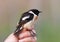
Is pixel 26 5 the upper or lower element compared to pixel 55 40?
upper

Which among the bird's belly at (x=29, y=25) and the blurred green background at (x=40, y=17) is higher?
the blurred green background at (x=40, y=17)

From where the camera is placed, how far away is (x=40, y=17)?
97cm

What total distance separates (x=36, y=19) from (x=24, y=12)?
0.07 meters

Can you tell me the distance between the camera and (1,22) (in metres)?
0.98

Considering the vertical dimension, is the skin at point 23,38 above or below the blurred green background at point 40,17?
below

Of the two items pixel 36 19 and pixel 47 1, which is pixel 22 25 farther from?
pixel 47 1

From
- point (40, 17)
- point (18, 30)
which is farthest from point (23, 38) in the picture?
point (40, 17)

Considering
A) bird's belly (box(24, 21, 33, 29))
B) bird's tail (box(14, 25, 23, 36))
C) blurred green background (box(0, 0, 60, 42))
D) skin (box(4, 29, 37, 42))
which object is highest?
blurred green background (box(0, 0, 60, 42))

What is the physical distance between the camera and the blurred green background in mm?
962

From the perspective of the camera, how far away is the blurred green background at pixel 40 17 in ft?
3.16

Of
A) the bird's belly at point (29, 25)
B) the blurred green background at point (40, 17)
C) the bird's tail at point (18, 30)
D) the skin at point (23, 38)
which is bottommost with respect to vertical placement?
the skin at point (23, 38)

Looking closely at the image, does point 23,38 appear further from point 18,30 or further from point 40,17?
point 40,17

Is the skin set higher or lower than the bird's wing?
lower

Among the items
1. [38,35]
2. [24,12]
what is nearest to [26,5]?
[24,12]
